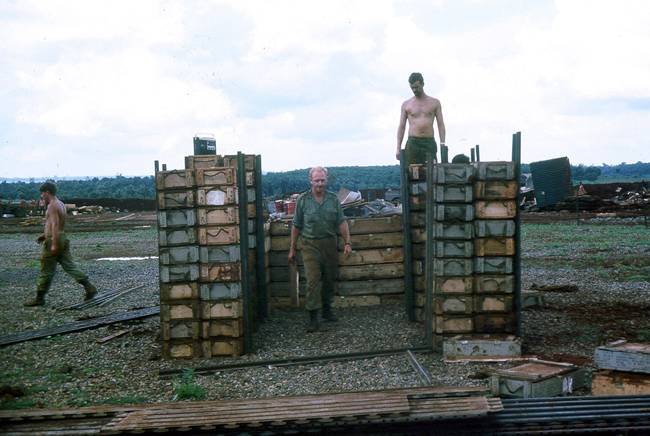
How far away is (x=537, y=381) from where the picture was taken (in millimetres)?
5227

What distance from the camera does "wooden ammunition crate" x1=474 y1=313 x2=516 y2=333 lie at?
7180 millimetres

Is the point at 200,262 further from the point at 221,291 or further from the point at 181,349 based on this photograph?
the point at 181,349

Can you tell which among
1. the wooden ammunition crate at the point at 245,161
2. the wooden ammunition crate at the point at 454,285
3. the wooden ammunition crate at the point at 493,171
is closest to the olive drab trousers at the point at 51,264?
the wooden ammunition crate at the point at 245,161

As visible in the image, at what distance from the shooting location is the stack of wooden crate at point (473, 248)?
7.11 metres

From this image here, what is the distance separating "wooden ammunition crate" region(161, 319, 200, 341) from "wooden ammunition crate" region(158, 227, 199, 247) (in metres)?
0.93

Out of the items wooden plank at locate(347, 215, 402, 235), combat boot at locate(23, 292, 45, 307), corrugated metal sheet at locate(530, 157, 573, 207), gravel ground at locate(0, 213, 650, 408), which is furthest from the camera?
corrugated metal sheet at locate(530, 157, 573, 207)

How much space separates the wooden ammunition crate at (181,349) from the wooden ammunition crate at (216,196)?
5.46 feet

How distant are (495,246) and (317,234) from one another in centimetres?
238

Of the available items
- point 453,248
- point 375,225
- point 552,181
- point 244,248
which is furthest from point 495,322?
point 552,181

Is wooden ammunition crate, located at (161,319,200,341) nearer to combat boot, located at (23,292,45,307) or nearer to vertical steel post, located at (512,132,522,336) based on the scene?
vertical steel post, located at (512,132,522,336)

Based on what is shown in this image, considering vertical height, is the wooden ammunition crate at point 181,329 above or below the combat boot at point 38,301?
above

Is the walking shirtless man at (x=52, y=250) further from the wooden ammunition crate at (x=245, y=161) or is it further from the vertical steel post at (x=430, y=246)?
the vertical steel post at (x=430, y=246)

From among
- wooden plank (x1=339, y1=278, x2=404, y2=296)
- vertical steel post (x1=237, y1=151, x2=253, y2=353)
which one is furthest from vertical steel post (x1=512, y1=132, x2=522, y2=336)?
vertical steel post (x1=237, y1=151, x2=253, y2=353)

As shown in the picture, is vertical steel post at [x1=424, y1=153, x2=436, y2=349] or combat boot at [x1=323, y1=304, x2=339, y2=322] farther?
combat boot at [x1=323, y1=304, x2=339, y2=322]
